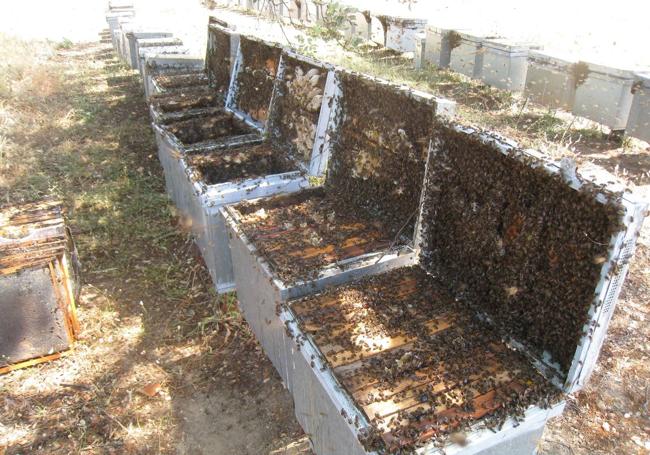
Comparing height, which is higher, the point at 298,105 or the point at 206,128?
the point at 298,105

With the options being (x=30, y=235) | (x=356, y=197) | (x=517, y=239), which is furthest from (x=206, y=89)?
(x=517, y=239)

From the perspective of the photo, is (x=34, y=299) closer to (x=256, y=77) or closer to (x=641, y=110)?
(x=256, y=77)

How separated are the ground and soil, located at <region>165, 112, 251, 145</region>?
95 cm

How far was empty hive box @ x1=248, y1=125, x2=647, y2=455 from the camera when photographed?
6.41 ft

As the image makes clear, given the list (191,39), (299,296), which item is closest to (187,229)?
(299,296)

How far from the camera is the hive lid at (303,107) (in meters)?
3.93

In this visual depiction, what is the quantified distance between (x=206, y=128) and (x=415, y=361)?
398 cm

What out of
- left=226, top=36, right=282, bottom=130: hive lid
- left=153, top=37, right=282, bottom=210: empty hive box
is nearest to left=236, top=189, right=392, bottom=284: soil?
left=153, top=37, right=282, bottom=210: empty hive box

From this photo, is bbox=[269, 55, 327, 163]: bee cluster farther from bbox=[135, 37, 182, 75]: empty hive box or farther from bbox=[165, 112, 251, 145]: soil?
bbox=[135, 37, 182, 75]: empty hive box

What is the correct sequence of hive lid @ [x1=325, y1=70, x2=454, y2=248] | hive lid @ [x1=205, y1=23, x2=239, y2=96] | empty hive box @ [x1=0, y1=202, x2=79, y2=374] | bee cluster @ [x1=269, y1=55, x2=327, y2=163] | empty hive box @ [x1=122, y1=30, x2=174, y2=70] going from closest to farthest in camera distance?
hive lid @ [x1=325, y1=70, x2=454, y2=248] → empty hive box @ [x1=0, y1=202, x2=79, y2=374] → bee cluster @ [x1=269, y1=55, x2=327, y2=163] → hive lid @ [x1=205, y1=23, x2=239, y2=96] → empty hive box @ [x1=122, y1=30, x2=174, y2=70]

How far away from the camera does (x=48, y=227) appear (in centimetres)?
395

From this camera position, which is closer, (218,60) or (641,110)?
(218,60)

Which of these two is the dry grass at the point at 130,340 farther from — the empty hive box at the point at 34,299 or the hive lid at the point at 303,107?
the hive lid at the point at 303,107

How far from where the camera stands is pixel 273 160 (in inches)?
178
